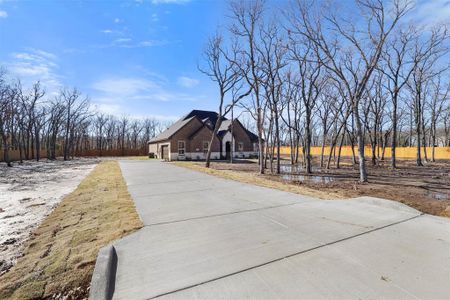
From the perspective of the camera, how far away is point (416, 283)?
273 cm

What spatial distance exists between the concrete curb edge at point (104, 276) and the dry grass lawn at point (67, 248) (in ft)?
0.56

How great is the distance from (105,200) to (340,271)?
22.6 ft

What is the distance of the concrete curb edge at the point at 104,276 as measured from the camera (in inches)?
103

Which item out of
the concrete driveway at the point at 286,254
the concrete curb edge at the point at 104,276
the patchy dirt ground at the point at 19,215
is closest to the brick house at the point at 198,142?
the patchy dirt ground at the point at 19,215

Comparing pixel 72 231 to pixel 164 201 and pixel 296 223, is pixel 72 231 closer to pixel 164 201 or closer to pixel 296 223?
pixel 164 201

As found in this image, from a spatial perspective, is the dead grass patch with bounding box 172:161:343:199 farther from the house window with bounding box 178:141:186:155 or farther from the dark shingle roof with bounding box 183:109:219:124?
the dark shingle roof with bounding box 183:109:219:124

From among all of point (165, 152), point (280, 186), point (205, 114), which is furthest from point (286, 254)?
point (205, 114)

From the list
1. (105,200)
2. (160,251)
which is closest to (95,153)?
(105,200)

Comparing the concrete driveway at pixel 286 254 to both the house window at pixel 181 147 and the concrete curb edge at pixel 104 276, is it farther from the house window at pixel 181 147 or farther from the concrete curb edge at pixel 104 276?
the house window at pixel 181 147

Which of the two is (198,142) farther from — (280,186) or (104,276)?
(104,276)

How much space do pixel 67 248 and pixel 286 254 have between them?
3502 millimetres

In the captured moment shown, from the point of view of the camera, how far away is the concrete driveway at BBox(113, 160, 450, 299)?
265 centimetres

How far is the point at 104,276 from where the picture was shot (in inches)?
114

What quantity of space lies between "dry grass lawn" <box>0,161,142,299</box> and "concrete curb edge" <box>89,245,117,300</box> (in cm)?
17
